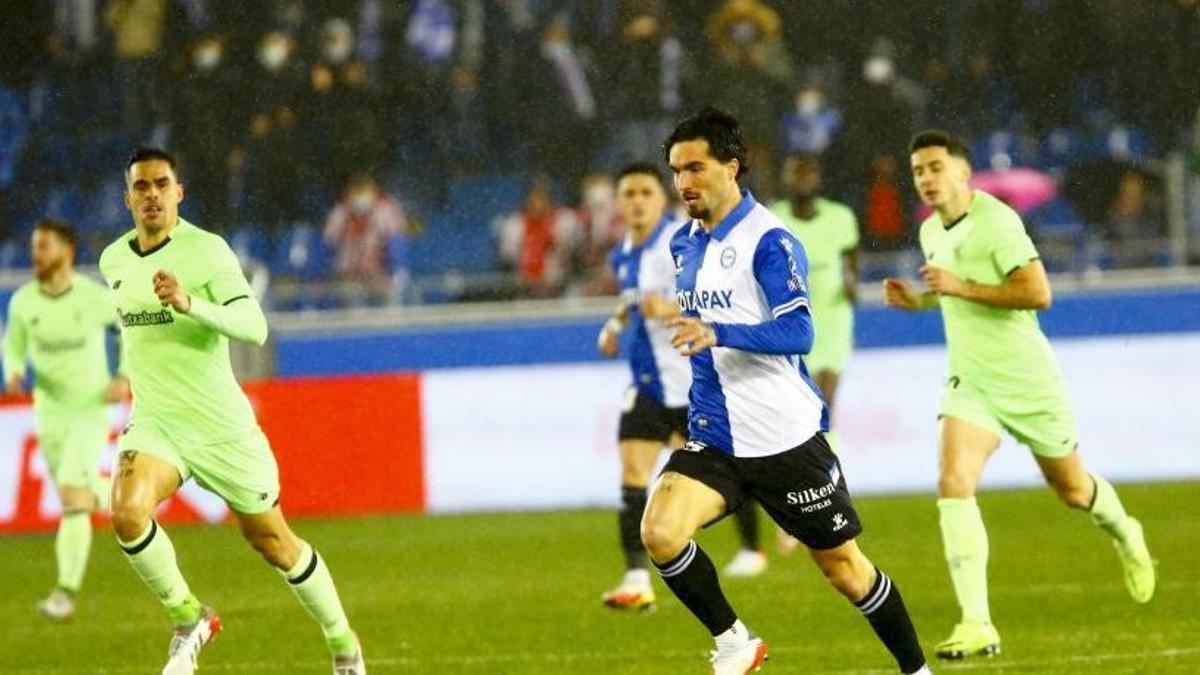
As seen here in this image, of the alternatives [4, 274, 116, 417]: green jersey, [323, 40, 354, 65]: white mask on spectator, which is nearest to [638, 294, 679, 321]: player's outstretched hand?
[4, 274, 116, 417]: green jersey

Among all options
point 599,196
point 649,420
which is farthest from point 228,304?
point 599,196

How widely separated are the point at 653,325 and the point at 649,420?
1.69 feet

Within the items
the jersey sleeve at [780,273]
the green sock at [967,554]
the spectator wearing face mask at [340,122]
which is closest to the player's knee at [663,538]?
the jersey sleeve at [780,273]

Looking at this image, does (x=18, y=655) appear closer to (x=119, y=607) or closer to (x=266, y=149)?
(x=119, y=607)

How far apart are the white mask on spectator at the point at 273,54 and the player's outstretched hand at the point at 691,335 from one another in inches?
612

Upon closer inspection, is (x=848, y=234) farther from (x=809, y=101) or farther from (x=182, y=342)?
(x=182, y=342)

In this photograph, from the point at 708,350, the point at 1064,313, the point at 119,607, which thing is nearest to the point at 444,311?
the point at 1064,313

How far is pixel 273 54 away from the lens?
73.9 ft

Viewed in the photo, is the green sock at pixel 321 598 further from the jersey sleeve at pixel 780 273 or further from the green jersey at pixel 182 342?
the jersey sleeve at pixel 780 273

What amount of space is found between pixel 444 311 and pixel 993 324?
10217mm

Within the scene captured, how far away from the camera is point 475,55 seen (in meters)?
22.0

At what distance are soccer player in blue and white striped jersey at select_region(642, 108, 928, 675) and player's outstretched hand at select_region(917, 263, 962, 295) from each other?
5.98 ft

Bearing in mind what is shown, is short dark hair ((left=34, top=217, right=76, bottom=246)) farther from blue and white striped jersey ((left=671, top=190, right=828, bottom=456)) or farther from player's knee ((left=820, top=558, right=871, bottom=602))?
player's knee ((left=820, top=558, right=871, bottom=602))

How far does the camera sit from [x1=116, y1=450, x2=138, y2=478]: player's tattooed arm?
9.00 metres
